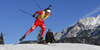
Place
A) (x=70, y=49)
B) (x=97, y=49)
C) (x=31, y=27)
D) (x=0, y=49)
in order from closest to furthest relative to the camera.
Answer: (x=0, y=49), (x=70, y=49), (x=97, y=49), (x=31, y=27)

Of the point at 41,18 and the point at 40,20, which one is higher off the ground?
the point at 41,18

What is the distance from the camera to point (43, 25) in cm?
1416

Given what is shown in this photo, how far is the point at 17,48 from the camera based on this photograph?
10.2 meters

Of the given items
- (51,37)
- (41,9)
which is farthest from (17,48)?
(51,37)

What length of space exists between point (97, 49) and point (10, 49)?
5.70m

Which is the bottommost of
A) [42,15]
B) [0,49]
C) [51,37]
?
[0,49]

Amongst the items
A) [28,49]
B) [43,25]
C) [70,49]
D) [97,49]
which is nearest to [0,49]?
[28,49]

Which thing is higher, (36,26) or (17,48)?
(36,26)

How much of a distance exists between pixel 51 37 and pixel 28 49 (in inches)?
231

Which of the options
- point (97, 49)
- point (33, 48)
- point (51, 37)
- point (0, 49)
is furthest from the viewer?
point (51, 37)

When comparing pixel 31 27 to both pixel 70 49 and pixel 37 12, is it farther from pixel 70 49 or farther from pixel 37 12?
pixel 70 49

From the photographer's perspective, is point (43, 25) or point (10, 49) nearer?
point (10, 49)

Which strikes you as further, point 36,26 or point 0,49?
point 36,26

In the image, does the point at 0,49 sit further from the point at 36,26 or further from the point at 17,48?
the point at 36,26
